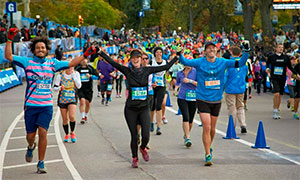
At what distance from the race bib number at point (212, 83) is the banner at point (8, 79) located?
1835 centimetres

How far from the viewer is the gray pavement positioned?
959 cm

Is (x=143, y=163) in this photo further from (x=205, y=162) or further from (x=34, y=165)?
(x=34, y=165)

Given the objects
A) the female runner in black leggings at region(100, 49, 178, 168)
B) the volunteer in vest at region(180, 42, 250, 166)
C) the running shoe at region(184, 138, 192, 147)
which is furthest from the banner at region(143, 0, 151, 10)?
the female runner in black leggings at region(100, 49, 178, 168)

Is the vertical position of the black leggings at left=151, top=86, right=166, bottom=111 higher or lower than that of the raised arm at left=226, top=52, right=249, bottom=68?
lower

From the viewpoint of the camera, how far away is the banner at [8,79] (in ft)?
91.5

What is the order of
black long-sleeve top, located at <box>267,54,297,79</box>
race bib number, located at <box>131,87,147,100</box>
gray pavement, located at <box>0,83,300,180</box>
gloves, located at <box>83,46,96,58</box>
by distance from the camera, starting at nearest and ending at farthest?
gloves, located at <box>83,46,96,58</box> < gray pavement, located at <box>0,83,300,180</box> < race bib number, located at <box>131,87,147,100</box> < black long-sleeve top, located at <box>267,54,297,79</box>

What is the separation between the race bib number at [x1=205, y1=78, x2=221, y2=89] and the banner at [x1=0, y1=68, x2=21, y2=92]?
18351 millimetres

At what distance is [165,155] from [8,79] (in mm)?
19227

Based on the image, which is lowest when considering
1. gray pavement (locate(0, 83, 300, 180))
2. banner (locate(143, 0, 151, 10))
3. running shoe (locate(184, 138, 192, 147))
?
gray pavement (locate(0, 83, 300, 180))

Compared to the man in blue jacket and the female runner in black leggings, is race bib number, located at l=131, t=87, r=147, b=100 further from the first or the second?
the man in blue jacket

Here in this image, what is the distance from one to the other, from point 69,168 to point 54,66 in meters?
1.68

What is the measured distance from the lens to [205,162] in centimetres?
1045

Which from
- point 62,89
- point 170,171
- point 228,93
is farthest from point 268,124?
point 170,171

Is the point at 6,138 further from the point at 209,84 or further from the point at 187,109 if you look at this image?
the point at 209,84
